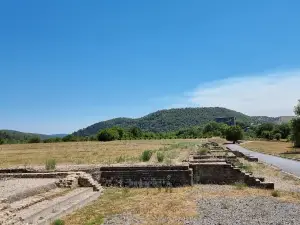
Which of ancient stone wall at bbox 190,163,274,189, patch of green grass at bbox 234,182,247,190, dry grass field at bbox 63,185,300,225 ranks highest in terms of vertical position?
ancient stone wall at bbox 190,163,274,189

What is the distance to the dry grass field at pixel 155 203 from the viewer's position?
12062 millimetres

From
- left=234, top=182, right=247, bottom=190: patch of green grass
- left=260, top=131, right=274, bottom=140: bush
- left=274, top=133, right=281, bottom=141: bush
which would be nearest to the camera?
left=234, top=182, right=247, bottom=190: patch of green grass

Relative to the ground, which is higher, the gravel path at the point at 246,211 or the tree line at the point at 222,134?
the tree line at the point at 222,134

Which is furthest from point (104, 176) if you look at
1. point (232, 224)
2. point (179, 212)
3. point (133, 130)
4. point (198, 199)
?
point (133, 130)

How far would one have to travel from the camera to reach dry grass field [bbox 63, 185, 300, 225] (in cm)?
1206

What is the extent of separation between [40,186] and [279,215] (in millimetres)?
9278

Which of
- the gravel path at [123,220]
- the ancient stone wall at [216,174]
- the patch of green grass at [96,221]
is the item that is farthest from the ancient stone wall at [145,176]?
the patch of green grass at [96,221]

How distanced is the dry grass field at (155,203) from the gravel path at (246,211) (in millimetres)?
463

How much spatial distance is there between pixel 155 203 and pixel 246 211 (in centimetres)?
366

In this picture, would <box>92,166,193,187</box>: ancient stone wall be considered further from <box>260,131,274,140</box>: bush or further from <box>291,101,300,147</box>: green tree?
<box>260,131,274,140</box>: bush

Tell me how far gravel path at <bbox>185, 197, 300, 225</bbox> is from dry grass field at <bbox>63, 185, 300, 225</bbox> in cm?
46

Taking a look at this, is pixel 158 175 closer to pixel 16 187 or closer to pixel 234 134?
pixel 16 187

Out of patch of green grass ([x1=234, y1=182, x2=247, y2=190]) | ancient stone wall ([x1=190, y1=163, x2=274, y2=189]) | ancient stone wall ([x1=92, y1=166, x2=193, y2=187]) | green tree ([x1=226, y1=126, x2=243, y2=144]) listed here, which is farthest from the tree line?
ancient stone wall ([x1=92, y1=166, x2=193, y2=187])

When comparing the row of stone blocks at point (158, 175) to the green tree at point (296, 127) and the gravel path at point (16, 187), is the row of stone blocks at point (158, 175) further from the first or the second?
the green tree at point (296, 127)
